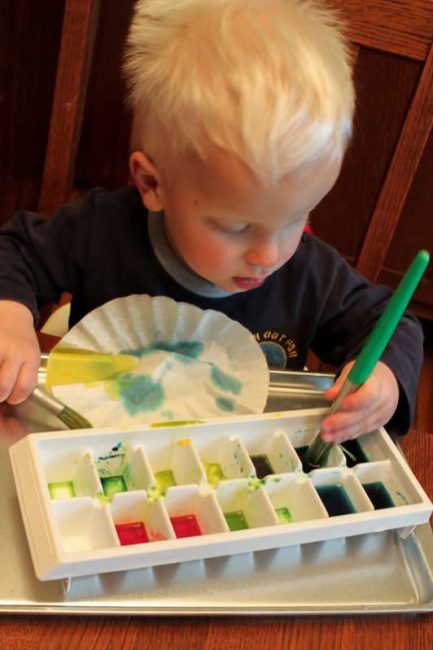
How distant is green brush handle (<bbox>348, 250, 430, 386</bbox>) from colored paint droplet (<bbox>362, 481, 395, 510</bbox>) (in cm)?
8

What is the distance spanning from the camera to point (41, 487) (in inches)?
20.0

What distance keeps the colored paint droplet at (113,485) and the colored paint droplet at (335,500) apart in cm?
15

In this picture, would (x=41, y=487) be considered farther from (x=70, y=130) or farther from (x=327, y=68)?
(x=70, y=130)

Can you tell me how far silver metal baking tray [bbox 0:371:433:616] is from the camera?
491 millimetres

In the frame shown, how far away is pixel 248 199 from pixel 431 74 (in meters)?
0.73

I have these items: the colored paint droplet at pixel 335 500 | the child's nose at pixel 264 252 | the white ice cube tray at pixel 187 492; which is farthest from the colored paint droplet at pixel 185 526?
the child's nose at pixel 264 252

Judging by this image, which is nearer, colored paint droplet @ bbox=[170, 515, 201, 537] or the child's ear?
colored paint droplet @ bbox=[170, 515, 201, 537]

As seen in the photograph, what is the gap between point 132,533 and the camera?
53cm

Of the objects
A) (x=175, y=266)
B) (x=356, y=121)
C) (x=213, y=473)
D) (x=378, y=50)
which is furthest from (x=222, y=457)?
(x=356, y=121)

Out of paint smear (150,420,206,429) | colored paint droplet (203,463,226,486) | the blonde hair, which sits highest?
the blonde hair

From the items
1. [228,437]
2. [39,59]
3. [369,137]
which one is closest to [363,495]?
[228,437]

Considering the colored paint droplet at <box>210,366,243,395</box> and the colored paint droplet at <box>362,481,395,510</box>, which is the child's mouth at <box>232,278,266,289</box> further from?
the colored paint droplet at <box>362,481,395,510</box>

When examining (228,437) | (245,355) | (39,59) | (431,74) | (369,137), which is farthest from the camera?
(39,59)

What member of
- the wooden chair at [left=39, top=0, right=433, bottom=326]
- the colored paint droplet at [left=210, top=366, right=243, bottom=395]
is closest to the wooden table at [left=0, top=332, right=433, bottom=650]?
the colored paint droplet at [left=210, top=366, right=243, bottom=395]
